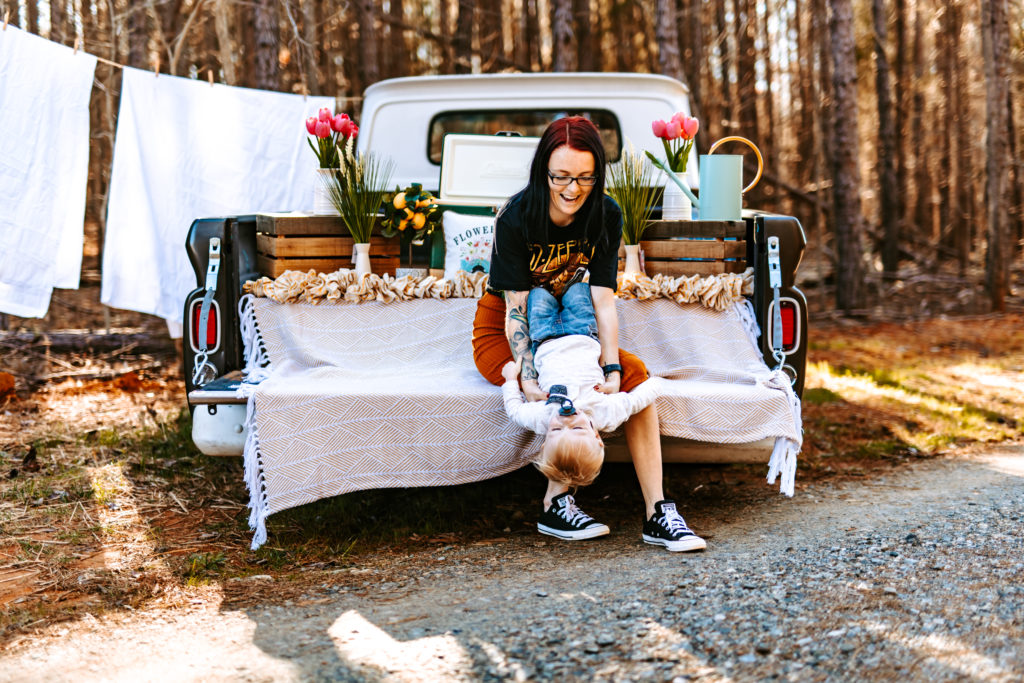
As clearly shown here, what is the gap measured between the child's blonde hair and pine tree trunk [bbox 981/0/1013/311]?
759 centimetres

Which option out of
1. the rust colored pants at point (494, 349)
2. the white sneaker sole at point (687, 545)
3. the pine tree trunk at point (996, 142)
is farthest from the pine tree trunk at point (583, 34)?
the white sneaker sole at point (687, 545)

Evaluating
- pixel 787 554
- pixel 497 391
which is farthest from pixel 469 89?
pixel 787 554

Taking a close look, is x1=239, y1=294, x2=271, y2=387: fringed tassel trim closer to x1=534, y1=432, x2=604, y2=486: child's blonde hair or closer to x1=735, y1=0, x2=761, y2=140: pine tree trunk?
x1=534, y1=432, x2=604, y2=486: child's blonde hair

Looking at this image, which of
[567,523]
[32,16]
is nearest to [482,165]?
[567,523]

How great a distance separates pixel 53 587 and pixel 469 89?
10.4 feet

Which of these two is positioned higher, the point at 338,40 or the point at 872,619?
the point at 338,40

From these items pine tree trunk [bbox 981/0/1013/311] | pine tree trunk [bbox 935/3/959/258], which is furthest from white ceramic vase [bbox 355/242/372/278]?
pine tree trunk [bbox 935/3/959/258]

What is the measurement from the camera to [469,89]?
5.12 meters

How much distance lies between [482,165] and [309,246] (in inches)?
33.9

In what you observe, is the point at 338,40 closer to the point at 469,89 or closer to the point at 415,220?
the point at 469,89

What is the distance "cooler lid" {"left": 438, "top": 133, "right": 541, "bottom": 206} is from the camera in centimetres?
432

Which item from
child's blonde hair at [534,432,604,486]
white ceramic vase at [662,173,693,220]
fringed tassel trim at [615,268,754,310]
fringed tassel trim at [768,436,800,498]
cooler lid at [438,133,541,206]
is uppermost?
cooler lid at [438,133,541,206]

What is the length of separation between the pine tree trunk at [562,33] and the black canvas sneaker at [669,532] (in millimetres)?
6234

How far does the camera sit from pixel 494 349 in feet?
11.6
